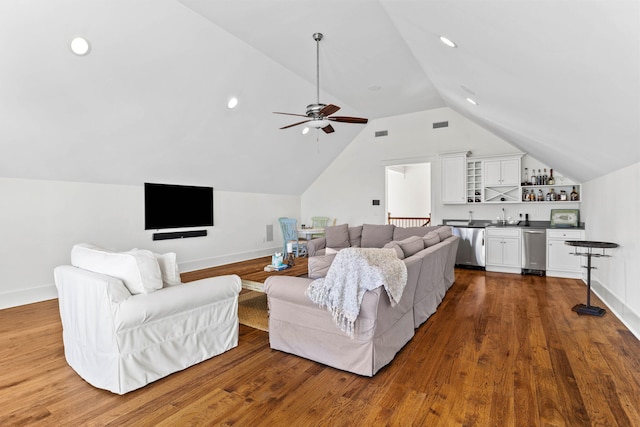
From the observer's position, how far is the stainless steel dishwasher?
5844 millimetres

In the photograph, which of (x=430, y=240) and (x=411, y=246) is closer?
Result: (x=411, y=246)

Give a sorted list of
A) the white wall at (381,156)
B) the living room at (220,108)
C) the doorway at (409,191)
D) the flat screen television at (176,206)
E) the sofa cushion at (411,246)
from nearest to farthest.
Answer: the living room at (220,108) < the sofa cushion at (411,246) < the flat screen television at (176,206) < the white wall at (381,156) < the doorway at (409,191)

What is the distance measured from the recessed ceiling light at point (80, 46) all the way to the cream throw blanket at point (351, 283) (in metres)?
3.36

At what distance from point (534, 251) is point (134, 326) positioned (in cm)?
638

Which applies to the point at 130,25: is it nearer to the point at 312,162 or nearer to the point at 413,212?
the point at 312,162

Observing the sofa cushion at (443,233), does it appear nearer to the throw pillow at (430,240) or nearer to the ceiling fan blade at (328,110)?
the throw pillow at (430,240)

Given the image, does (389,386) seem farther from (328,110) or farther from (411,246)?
(328,110)

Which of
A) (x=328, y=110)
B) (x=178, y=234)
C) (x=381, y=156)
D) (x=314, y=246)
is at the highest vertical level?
(x=381, y=156)

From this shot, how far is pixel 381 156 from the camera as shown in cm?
814

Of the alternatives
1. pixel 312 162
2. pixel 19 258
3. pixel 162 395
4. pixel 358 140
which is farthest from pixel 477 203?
pixel 19 258

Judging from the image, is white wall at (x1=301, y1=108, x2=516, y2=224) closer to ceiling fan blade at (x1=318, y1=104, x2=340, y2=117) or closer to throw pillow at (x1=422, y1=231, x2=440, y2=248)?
throw pillow at (x1=422, y1=231, x2=440, y2=248)

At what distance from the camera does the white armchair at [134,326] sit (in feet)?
7.45

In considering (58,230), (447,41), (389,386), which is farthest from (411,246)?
(58,230)

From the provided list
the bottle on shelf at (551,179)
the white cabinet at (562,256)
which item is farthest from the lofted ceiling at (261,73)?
the bottle on shelf at (551,179)
